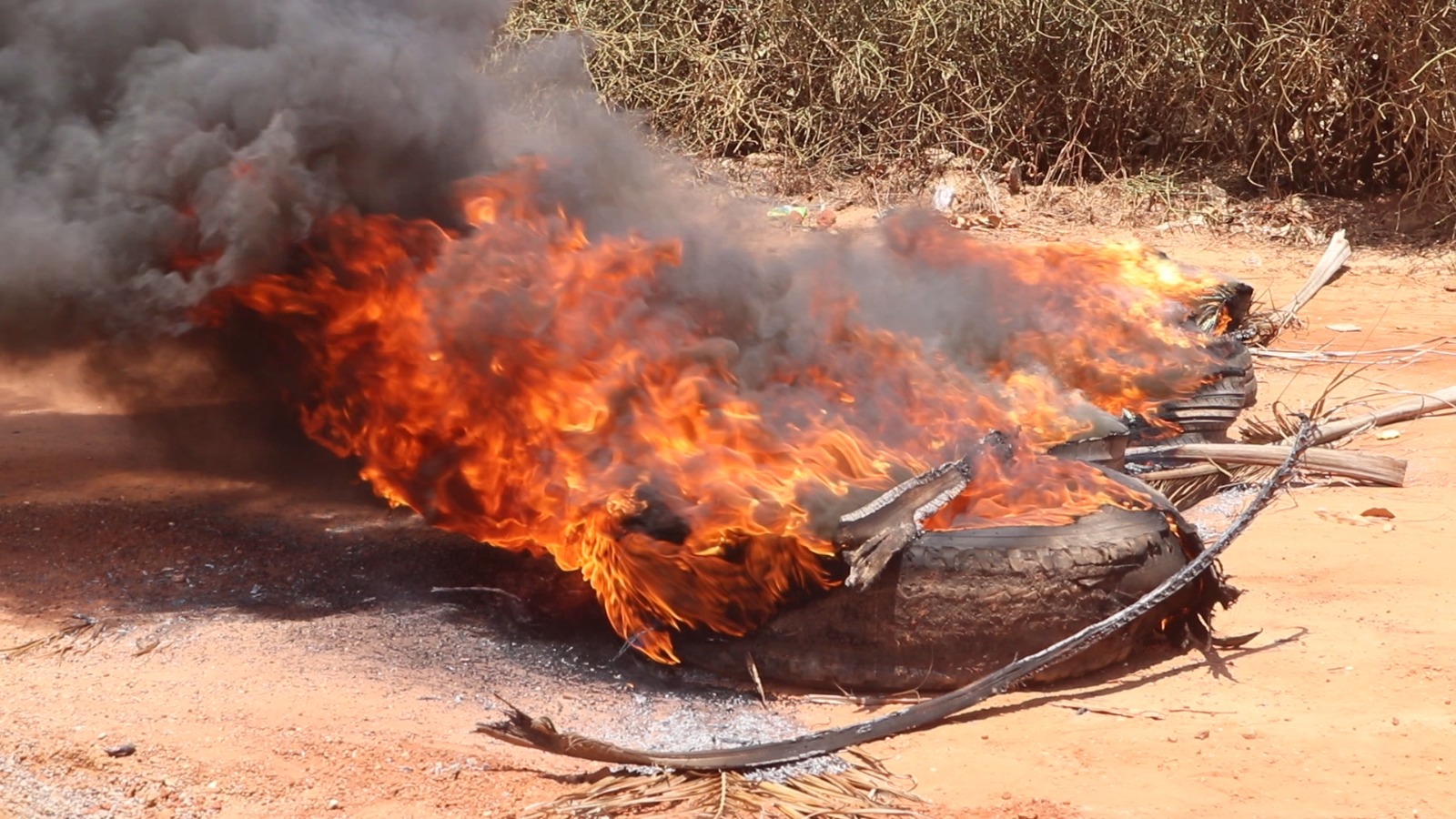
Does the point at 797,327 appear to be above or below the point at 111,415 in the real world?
above

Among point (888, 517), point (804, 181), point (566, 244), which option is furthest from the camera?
point (804, 181)

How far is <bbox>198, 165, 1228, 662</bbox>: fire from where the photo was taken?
14.0 feet

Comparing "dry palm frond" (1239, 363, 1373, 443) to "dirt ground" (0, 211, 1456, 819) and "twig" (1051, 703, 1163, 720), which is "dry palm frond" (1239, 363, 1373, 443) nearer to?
"dirt ground" (0, 211, 1456, 819)

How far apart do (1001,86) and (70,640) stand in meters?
10.0

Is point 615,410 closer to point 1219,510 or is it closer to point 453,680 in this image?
point 453,680

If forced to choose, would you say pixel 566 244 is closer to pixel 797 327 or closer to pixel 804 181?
pixel 797 327

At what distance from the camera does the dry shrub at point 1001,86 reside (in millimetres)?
11516

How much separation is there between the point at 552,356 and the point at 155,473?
2.50 m

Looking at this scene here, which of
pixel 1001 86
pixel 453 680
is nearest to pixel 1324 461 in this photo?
pixel 453 680

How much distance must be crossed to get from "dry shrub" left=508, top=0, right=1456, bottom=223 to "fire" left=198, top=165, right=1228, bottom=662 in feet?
22.8

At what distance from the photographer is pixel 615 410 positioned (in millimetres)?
4680

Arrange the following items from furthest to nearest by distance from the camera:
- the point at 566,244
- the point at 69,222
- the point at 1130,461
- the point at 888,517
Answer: the point at 1130,461
the point at 566,244
the point at 69,222
the point at 888,517

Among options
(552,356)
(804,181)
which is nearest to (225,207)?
(552,356)

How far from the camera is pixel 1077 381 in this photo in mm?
6426
